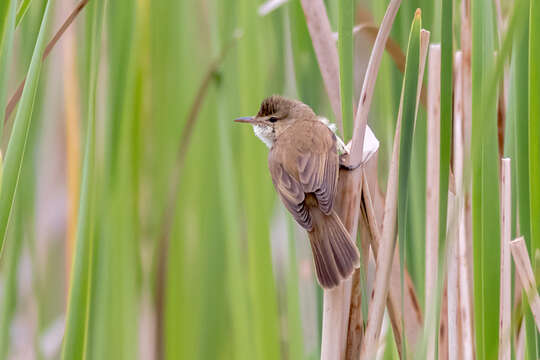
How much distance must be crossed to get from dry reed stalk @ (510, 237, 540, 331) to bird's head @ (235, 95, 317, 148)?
2.55ft

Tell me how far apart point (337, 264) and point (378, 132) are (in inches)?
34.2

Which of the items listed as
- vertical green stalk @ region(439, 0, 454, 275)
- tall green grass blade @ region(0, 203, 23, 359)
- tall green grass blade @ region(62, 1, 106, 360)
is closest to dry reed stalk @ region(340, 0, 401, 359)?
vertical green stalk @ region(439, 0, 454, 275)

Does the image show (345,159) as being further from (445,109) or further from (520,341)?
(520,341)

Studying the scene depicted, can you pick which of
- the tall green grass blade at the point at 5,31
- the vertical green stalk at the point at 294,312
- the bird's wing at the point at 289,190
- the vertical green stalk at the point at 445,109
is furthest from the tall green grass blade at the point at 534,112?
the tall green grass blade at the point at 5,31

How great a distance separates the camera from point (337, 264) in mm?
1279

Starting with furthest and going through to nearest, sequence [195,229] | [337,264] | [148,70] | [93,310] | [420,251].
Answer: [195,229], [148,70], [420,251], [93,310], [337,264]

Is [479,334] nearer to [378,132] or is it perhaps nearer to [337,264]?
[337,264]

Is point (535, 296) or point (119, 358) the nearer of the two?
point (535, 296)

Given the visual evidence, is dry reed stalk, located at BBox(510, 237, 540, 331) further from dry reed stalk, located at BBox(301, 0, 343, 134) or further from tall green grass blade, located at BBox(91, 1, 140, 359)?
tall green grass blade, located at BBox(91, 1, 140, 359)

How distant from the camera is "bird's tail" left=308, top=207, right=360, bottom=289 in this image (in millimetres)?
1283

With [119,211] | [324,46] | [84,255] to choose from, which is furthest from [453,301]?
[119,211]

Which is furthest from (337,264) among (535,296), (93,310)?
(93,310)

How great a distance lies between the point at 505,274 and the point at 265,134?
843 millimetres

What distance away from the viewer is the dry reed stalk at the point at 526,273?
117cm
